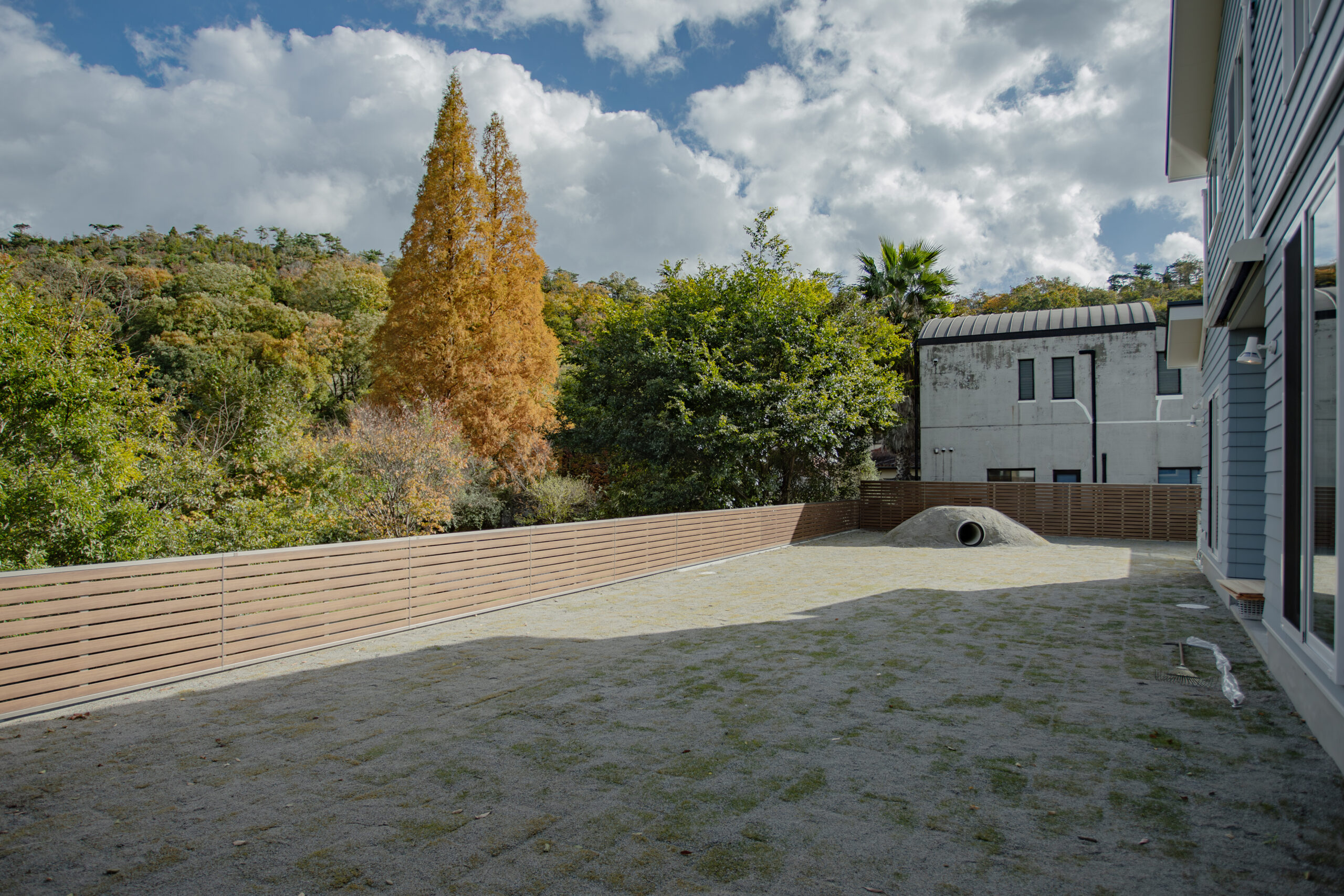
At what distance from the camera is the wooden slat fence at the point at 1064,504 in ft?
62.6

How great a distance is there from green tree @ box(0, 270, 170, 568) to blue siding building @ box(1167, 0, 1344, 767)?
10288mm

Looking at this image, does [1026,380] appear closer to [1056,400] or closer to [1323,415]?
[1056,400]

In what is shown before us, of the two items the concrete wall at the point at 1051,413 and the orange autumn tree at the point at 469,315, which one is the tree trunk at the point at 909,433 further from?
the orange autumn tree at the point at 469,315

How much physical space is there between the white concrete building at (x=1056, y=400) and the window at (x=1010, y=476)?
0.03 m

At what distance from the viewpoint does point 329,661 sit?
6262 mm

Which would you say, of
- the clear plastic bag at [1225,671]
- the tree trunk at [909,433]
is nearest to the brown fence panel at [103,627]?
the clear plastic bag at [1225,671]

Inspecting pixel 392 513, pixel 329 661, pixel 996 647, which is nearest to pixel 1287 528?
pixel 996 647

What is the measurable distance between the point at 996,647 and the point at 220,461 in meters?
13.5

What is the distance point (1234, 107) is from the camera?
8211mm

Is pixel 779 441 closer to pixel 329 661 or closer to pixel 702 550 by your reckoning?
pixel 702 550

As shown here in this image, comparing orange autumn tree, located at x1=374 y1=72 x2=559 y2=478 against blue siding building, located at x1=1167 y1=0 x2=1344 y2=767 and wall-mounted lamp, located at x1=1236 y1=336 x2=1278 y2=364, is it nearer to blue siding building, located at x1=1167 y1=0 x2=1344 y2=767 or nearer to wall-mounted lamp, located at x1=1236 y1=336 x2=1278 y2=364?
blue siding building, located at x1=1167 y1=0 x2=1344 y2=767

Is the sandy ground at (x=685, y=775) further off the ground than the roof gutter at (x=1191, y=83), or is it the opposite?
the roof gutter at (x=1191, y=83)

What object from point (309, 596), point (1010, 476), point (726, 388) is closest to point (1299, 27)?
point (309, 596)

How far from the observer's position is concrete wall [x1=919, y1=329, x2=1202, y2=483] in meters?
21.4
